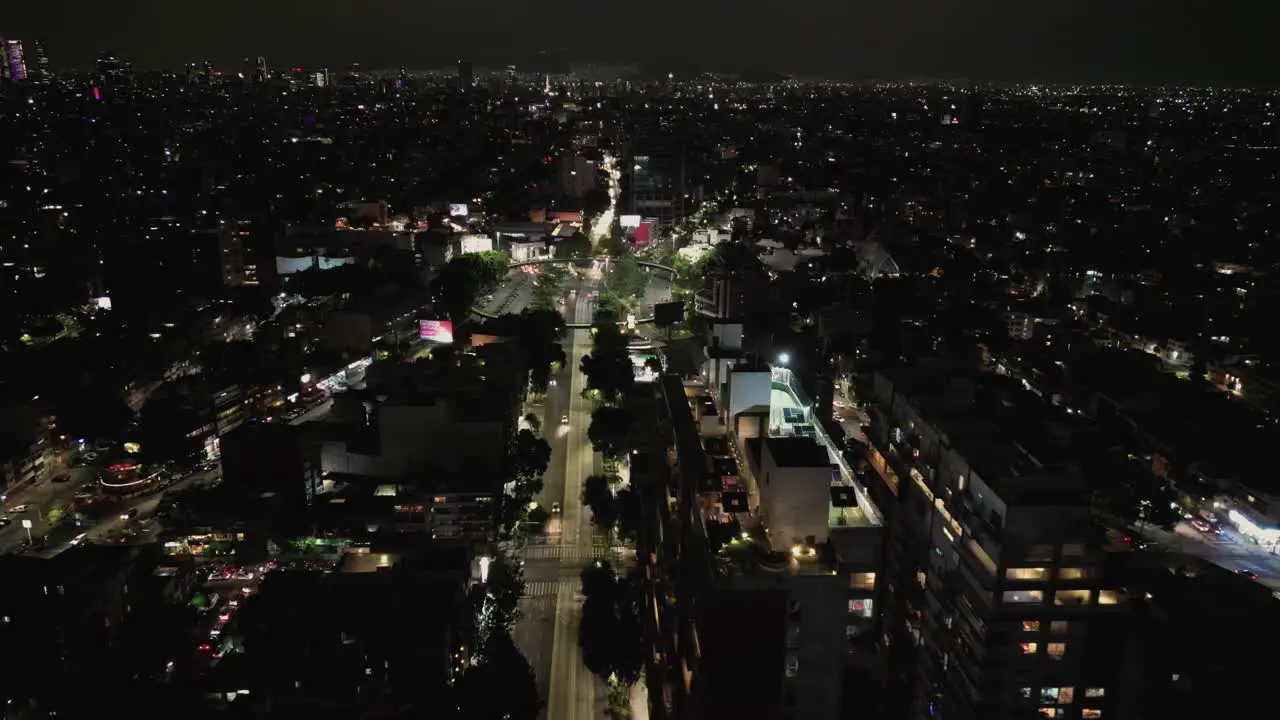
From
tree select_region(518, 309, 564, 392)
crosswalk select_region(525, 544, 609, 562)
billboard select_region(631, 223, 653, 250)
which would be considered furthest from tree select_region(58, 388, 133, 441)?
billboard select_region(631, 223, 653, 250)

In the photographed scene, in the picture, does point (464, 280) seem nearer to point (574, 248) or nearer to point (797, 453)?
point (574, 248)

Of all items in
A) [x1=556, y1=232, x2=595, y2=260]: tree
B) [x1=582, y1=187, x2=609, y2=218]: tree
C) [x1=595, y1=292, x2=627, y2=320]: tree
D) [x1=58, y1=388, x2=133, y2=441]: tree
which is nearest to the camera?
[x1=58, y1=388, x2=133, y2=441]: tree

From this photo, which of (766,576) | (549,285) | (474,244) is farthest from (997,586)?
(474,244)

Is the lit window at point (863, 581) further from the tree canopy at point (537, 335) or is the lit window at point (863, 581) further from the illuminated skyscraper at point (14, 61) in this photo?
the illuminated skyscraper at point (14, 61)

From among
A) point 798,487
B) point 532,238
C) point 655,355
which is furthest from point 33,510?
point 532,238

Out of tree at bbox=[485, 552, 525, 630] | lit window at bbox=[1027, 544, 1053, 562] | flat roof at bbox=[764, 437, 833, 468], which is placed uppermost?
flat roof at bbox=[764, 437, 833, 468]

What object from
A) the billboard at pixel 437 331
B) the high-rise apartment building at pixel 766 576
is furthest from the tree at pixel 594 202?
the high-rise apartment building at pixel 766 576

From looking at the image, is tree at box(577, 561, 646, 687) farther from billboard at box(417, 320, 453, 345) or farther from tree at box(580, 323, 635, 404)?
billboard at box(417, 320, 453, 345)

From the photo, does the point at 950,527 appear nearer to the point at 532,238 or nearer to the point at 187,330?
the point at 187,330
